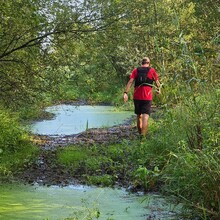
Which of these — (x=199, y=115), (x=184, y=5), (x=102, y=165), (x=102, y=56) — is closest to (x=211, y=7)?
(x=184, y=5)

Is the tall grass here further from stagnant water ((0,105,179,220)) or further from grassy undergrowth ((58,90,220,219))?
stagnant water ((0,105,179,220))

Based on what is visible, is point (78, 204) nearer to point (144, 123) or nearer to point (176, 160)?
point (176, 160)

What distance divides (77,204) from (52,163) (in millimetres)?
1862

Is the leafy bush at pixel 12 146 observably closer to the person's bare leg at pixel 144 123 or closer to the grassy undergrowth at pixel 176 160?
the grassy undergrowth at pixel 176 160

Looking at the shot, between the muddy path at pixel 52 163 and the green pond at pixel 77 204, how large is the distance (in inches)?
11.4

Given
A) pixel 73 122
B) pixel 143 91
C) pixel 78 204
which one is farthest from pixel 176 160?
pixel 73 122

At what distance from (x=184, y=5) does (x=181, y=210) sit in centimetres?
1107

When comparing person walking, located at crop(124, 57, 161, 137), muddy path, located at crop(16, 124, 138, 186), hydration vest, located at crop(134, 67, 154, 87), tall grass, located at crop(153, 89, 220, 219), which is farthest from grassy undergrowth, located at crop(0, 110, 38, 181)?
tall grass, located at crop(153, 89, 220, 219)

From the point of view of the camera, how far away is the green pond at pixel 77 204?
3.78 m

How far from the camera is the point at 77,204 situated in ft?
13.6

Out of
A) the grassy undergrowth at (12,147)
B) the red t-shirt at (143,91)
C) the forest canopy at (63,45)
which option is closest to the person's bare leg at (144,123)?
the red t-shirt at (143,91)

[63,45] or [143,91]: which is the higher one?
[63,45]

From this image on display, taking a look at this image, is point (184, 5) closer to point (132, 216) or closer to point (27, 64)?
point (27, 64)

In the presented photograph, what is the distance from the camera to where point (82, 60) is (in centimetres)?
691
